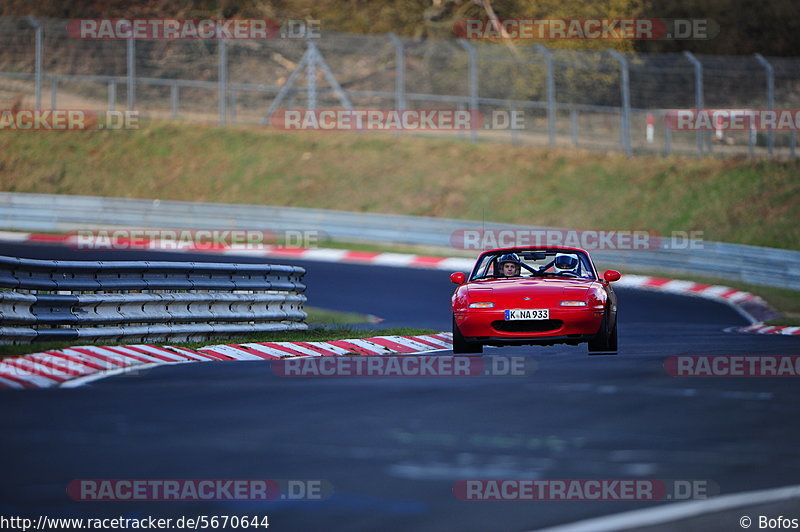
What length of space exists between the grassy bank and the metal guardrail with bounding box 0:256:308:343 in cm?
1973

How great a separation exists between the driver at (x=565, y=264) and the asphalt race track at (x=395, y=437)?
7.31ft

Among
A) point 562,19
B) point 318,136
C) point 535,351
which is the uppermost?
point 562,19

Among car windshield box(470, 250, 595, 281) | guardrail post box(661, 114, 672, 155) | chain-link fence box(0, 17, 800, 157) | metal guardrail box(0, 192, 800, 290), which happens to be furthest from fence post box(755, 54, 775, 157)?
car windshield box(470, 250, 595, 281)

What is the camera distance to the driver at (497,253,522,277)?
1423 centimetres

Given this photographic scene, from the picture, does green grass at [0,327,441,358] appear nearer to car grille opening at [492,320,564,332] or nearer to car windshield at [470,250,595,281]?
car windshield at [470,250,595,281]

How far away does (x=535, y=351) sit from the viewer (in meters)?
14.7

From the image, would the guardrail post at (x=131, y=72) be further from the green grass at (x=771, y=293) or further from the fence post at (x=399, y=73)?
the green grass at (x=771, y=293)

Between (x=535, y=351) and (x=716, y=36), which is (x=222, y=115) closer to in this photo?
(x=716, y=36)

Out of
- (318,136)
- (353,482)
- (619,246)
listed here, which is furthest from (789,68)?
(353,482)

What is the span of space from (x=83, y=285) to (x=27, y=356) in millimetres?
1909

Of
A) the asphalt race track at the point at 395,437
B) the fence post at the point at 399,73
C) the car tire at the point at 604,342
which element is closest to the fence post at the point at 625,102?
the fence post at the point at 399,73

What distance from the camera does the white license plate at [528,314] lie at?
13062mm

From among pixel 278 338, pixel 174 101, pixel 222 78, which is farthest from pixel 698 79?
pixel 278 338

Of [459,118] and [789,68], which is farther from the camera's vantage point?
[459,118]
